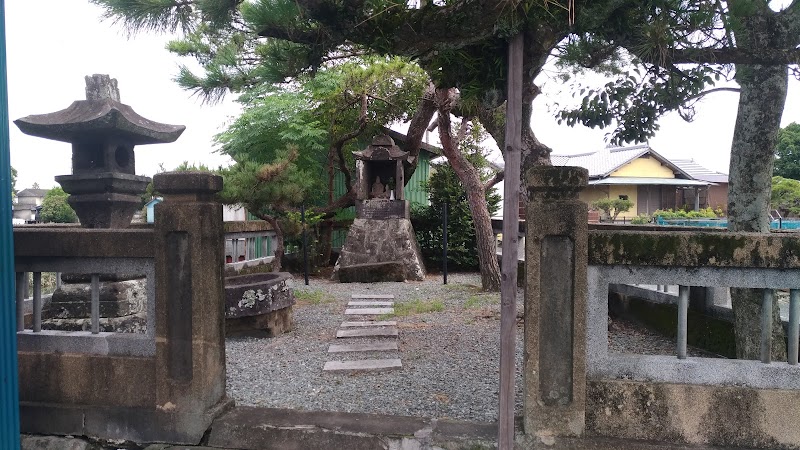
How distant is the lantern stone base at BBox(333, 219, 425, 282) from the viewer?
39.3 ft

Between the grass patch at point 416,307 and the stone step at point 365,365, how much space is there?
2.22 meters

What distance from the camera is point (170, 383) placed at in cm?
280

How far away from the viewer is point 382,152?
12.5m

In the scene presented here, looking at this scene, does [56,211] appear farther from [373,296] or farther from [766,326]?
[766,326]

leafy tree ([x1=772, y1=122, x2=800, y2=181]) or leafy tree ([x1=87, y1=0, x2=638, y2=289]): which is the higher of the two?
leafy tree ([x1=772, y1=122, x2=800, y2=181])

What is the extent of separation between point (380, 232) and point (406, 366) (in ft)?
25.4

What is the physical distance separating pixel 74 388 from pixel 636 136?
180 inches

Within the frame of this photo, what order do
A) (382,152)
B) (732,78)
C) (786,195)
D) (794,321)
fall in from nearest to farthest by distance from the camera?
(794,321) → (732,78) → (382,152) → (786,195)

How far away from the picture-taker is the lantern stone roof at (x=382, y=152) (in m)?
12.5

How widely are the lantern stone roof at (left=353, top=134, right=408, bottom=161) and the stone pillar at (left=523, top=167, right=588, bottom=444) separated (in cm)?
1009

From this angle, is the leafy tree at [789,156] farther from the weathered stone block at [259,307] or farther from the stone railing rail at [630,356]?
the stone railing rail at [630,356]

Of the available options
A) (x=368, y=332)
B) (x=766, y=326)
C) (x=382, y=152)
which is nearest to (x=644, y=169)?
(x=382, y=152)

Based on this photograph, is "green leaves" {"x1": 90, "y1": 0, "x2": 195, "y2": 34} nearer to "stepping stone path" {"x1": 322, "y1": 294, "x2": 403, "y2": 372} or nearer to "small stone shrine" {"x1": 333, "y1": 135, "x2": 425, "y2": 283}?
"stepping stone path" {"x1": 322, "y1": 294, "x2": 403, "y2": 372}

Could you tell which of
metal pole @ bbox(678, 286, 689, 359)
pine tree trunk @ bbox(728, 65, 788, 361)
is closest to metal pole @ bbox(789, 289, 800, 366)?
metal pole @ bbox(678, 286, 689, 359)
